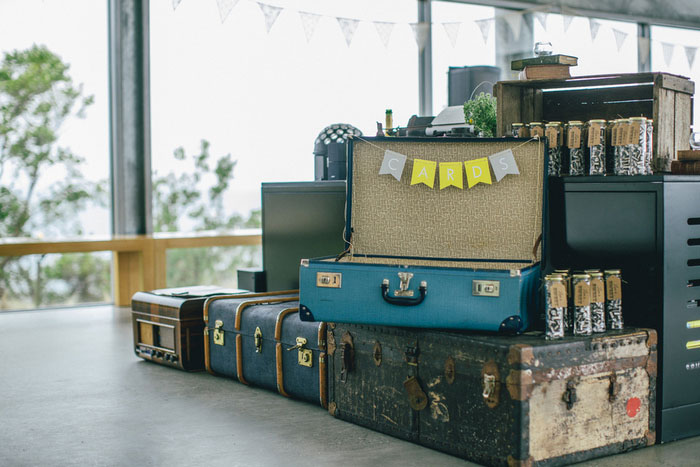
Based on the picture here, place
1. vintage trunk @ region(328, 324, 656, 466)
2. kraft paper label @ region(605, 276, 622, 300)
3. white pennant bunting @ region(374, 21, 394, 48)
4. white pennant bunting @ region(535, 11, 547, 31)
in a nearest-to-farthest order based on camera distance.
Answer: vintage trunk @ region(328, 324, 656, 466), kraft paper label @ region(605, 276, 622, 300), white pennant bunting @ region(374, 21, 394, 48), white pennant bunting @ region(535, 11, 547, 31)

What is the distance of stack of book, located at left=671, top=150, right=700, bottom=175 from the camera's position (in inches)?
103

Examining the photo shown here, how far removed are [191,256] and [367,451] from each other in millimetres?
4520

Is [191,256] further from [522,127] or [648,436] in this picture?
[648,436]

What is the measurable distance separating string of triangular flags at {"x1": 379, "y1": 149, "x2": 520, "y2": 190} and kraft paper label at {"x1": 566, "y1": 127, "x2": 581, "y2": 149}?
0.23m

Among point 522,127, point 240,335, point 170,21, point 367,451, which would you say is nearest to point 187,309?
point 240,335

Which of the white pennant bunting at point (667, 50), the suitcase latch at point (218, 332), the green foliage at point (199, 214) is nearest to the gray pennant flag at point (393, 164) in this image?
the suitcase latch at point (218, 332)

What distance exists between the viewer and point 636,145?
8.30 feet

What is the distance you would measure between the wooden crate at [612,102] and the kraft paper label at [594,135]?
19 cm

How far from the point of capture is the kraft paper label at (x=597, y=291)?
7.75ft

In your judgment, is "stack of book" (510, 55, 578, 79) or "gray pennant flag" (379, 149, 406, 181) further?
"stack of book" (510, 55, 578, 79)

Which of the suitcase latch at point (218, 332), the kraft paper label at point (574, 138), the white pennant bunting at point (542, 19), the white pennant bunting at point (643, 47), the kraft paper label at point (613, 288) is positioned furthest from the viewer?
the white pennant bunting at point (643, 47)

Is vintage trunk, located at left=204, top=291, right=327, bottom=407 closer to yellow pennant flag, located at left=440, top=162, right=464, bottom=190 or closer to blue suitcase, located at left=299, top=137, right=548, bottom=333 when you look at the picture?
blue suitcase, located at left=299, top=137, right=548, bottom=333

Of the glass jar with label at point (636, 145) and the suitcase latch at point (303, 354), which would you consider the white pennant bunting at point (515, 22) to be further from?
the suitcase latch at point (303, 354)

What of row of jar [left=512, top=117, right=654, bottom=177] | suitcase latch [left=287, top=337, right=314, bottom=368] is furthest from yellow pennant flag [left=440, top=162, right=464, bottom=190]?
suitcase latch [left=287, top=337, right=314, bottom=368]
